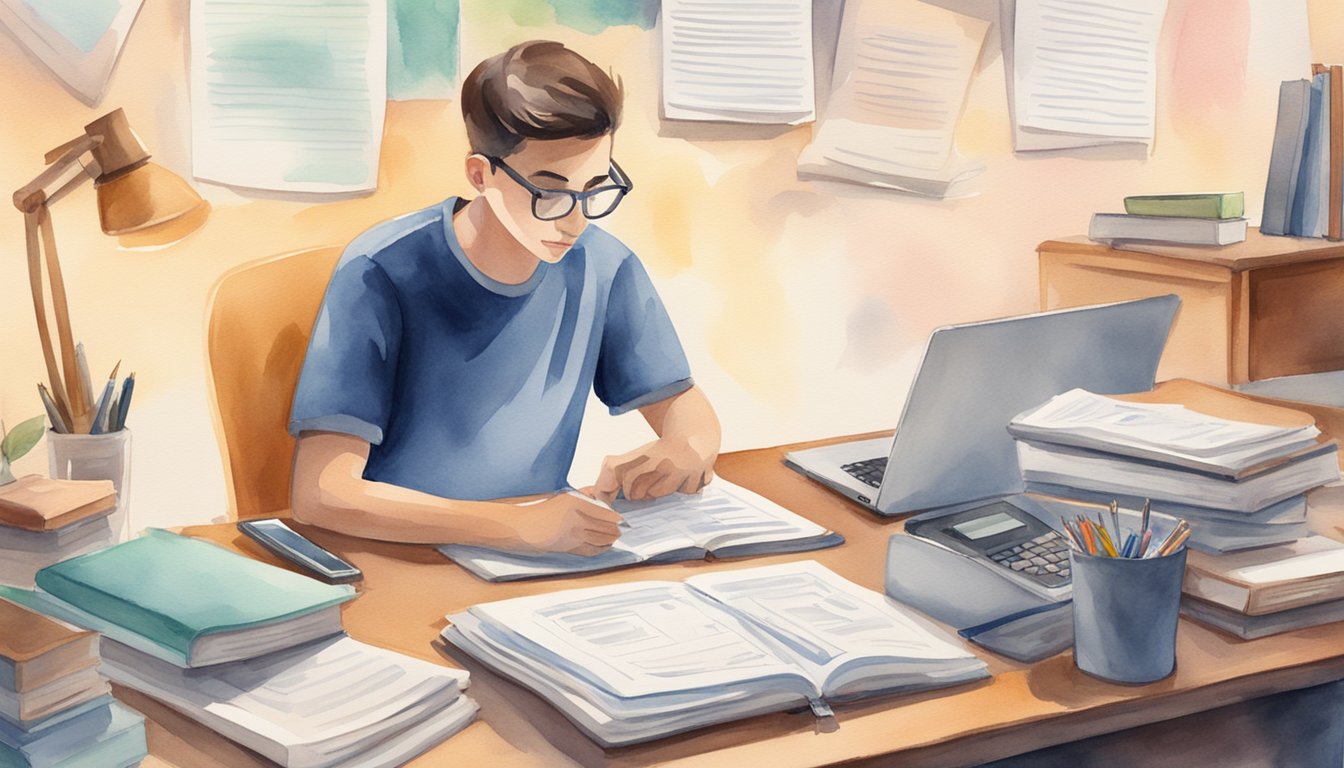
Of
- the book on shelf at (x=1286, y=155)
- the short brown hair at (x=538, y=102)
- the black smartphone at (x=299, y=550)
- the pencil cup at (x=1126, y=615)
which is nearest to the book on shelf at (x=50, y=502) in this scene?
the black smartphone at (x=299, y=550)

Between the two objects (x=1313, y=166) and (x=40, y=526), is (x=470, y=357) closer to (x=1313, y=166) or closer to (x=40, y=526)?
(x=40, y=526)

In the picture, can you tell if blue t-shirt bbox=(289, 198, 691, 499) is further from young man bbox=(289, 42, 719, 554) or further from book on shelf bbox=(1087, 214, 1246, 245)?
book on shelf bbox=(1087, 214, 1246, 245)

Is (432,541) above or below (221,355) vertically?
below

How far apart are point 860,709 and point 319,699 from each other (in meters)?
0.41

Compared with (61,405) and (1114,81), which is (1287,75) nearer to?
(1114,81)

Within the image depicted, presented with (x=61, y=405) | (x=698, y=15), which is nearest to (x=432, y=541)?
(x=61, y=405)

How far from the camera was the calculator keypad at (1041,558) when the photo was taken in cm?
107

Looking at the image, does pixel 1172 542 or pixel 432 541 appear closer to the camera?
pixel 1172 542

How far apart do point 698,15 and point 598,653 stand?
1506mm

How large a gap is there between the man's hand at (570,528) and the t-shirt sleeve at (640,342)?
505 millimetres

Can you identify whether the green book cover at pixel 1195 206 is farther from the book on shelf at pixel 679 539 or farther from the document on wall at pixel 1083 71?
the book on shelf at pixel 679 539

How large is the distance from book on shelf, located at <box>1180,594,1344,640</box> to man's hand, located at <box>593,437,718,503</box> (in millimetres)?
578

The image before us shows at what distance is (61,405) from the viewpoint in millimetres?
1678

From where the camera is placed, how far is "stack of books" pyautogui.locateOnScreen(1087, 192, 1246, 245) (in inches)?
85.0
